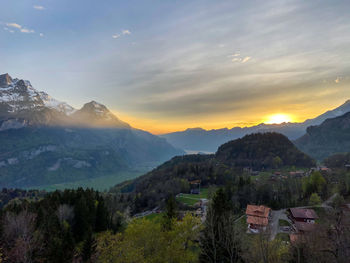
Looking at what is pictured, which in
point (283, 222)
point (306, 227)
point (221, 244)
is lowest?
point (283, 222)

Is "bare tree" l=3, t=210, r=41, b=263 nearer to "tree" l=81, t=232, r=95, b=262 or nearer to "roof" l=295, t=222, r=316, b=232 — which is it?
"tree" l=81, t=232, r=95, b=262

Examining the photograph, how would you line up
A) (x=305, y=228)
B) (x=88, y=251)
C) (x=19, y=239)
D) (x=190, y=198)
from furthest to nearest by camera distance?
(x=190, y=198) < (x=305, y=228) < (x=19, y=239) < (x=88, y=251)

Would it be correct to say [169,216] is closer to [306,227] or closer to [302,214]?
[306,227]

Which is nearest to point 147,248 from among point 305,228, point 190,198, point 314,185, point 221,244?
point 221,244

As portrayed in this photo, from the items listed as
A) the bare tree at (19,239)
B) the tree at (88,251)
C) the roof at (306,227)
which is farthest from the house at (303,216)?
the bare tree at (19,239)

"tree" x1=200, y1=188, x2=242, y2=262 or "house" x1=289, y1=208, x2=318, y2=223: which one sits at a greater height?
"tree" x1=200, y1=188, x2=242, y2=262

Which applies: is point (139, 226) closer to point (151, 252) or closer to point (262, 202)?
point (151, 252)

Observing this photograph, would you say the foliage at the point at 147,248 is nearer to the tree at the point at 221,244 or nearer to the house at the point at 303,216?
the tree at the point at 221,244

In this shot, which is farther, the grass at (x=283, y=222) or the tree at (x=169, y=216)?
the grass at (x=283, y=222)

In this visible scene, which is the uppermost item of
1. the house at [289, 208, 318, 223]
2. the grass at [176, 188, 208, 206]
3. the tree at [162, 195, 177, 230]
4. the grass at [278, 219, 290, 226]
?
the tree at [162, 195, 177, 230]

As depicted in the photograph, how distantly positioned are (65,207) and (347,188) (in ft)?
330

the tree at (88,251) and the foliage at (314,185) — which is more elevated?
the tree at (88,251)

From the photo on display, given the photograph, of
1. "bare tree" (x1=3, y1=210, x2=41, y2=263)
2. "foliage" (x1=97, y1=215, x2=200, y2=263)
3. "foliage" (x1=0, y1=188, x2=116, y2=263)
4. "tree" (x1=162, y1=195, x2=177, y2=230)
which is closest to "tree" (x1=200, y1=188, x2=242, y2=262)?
"foliage" (x1=97, y1=215, x2=200, y2=263)

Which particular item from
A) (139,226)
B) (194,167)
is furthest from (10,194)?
(139,226)
